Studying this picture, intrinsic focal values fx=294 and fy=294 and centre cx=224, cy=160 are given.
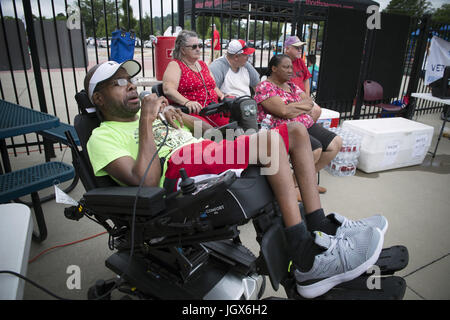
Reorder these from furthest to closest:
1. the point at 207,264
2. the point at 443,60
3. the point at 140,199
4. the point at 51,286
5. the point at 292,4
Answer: the point at 443,60 < the point at 292,4 < the point at 51,286 < the point at 207,264 < the point at 140,199

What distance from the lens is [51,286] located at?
6.06ft

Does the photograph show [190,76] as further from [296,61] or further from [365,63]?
[365,63]

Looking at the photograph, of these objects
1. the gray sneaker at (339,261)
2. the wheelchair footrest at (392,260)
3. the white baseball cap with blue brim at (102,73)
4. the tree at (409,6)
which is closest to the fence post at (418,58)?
the wheelchair footrest at (392,260)

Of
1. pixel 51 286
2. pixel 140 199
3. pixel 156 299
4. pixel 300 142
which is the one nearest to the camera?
pixel 140 199

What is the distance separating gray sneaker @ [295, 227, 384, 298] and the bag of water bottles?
7.22 ft

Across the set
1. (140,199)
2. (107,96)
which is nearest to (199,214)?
(140,199)

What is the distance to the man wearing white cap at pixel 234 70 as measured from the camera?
3.25 meters

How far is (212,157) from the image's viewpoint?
150cm

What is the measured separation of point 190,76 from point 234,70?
823 millimetres

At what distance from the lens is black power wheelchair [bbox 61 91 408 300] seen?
1257 mm

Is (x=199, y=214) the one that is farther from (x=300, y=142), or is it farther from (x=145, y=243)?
(x=300, y=142)

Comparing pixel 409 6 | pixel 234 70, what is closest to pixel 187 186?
pixel 234 70

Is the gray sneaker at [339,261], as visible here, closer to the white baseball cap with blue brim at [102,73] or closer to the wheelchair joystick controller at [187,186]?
the wheelchair joystick controller at [187,186]

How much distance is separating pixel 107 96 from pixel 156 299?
112 cm
